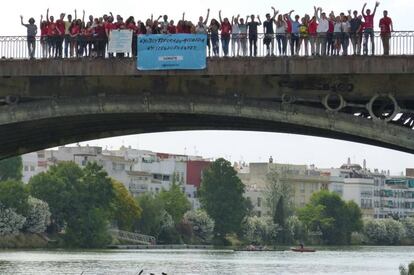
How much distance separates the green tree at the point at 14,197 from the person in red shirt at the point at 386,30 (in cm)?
9770

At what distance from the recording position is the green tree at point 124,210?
508 feet

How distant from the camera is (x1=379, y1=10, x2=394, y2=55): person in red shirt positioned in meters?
40.2

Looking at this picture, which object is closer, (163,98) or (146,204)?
(163,98)

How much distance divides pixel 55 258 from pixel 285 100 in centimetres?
6743

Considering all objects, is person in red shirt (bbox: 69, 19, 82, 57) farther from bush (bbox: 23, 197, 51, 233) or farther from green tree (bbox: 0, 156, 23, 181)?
green tree (bbox: 0, 156, 23, 181)

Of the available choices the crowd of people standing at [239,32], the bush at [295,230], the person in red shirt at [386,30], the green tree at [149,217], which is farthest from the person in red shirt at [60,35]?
the bush at [295,230]

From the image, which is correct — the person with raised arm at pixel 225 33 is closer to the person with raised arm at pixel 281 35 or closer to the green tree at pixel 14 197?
the person with raised arm at pixel 281 35

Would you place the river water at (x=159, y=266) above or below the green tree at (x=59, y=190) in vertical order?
below

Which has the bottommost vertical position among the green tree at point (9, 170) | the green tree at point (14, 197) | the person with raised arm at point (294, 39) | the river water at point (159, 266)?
the river water at point (159, 266)

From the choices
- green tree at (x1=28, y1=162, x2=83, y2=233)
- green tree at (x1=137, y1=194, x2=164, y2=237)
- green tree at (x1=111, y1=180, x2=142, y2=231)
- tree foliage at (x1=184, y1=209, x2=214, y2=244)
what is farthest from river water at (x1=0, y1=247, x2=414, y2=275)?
tree foliage at (x1=184, y1=209, x2=214, y2=244)

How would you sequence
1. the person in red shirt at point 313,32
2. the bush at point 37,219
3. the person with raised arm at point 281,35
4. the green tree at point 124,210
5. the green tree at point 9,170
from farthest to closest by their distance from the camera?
the green tree at point 9,170 → the green tree at point 124,210 → the bush at point 37,219 → the person with raised arm at point 281,35 → the person in red shirt at point 313,32

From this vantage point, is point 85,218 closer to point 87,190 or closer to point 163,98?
point 87,190

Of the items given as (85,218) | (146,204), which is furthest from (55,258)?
(146,204)

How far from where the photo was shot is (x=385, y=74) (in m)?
39.5
